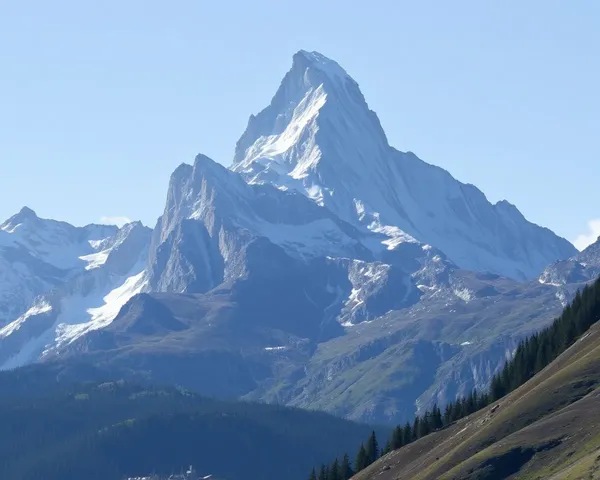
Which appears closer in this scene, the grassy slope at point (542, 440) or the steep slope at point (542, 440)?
the grassy slope at point (542, 440)

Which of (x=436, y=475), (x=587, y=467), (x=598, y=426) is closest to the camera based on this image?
(x=587, y=467)

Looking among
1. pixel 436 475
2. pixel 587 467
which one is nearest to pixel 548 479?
pixel 587 467

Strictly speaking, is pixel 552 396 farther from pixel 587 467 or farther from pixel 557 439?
pixel 587 467

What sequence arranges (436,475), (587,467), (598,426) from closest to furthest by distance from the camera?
1. (587,467)
2. (598,426)
3. (436,475)

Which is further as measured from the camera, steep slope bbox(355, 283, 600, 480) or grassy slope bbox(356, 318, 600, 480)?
steep slope bbox(355, 283, 600, 480)

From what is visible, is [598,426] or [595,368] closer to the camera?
[598,426]

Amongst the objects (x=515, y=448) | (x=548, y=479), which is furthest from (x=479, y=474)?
(x=548, y=479)

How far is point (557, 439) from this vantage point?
173625 millimetres

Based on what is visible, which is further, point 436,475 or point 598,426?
point 436,475

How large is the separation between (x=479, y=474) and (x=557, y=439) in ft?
32.3

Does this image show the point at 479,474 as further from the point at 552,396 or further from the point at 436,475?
the point at 552,396

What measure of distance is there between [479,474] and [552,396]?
22.7 meters

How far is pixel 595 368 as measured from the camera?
7702 inches

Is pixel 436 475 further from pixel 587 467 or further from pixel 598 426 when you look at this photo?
pixel 587 467
